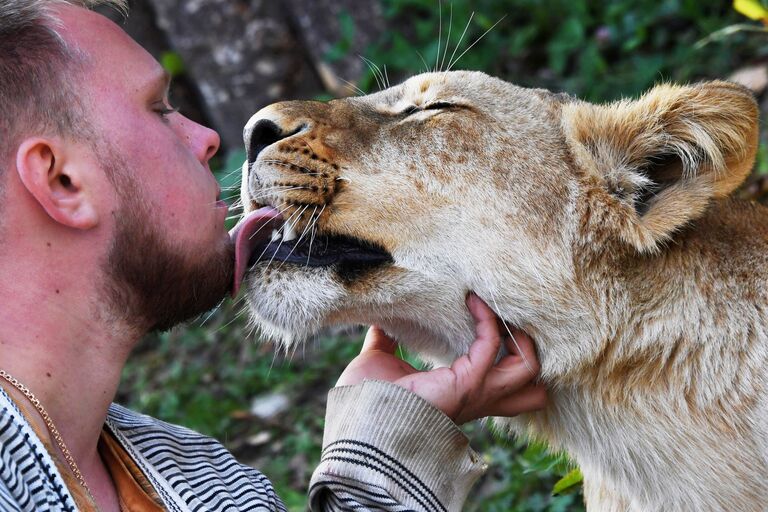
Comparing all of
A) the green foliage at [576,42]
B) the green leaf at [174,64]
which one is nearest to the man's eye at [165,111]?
the green foliage at [576,42]

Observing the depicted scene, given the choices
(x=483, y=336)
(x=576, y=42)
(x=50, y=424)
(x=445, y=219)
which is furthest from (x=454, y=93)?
(x=576, y=42)

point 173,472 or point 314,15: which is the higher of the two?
point 173,472

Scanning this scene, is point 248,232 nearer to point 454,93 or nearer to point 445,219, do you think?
point 445,219

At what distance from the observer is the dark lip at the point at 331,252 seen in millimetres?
3045

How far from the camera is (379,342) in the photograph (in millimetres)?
3277

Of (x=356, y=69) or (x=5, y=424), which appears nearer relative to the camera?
(x=5, y=424)

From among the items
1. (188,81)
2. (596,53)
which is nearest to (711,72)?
(596,53)

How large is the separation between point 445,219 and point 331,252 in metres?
0.35

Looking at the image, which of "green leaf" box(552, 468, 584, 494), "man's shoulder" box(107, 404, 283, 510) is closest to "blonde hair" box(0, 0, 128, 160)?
"man's shoulder" box(107, 404, 283, 510)

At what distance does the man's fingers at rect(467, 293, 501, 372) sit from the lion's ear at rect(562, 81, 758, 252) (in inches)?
17.9

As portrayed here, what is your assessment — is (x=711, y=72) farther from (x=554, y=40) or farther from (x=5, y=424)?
(x=5, y=424)

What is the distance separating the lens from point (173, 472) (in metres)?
2.94

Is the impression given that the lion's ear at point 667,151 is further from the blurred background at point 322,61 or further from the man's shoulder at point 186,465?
the blurred background at point 322,61

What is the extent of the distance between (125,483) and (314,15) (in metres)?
4.84
